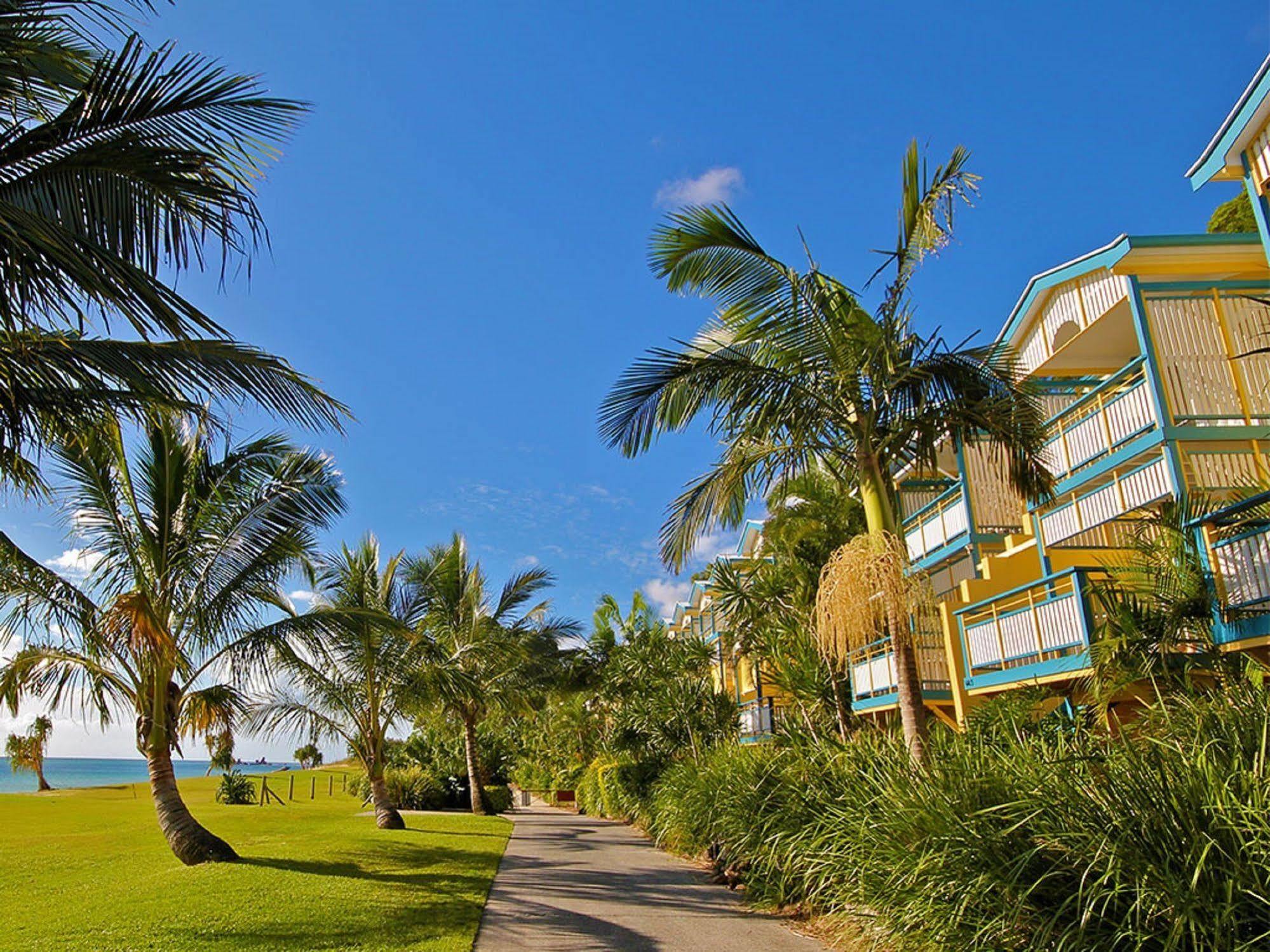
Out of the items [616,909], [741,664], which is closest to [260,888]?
[616,909]

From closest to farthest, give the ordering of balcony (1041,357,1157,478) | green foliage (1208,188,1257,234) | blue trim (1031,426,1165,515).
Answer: blue trim (1031,426,1165,515), balcony (1041,357,1157,478), green foliage (1208,188,1257,234)

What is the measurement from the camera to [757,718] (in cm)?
2484

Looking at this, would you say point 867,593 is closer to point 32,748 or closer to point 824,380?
point 824,380

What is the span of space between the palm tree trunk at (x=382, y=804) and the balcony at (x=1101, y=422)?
595 inches

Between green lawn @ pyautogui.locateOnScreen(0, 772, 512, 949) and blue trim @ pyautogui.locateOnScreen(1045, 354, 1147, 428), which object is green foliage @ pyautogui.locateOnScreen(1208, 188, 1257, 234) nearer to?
blue trim @ pyautogui.locateOnScreen(1045, 354, 1147, 428)

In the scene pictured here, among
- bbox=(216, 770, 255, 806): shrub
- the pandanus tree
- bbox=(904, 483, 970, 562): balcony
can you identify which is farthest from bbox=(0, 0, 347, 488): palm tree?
bbox=(216, 770, 255, 806): shrub

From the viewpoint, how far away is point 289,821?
22.2 m

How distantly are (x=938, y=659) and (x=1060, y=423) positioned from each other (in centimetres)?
445

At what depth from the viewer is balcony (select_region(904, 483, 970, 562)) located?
16.7 m

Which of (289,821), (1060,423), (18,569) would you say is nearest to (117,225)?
(18,569)

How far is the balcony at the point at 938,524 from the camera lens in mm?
16703

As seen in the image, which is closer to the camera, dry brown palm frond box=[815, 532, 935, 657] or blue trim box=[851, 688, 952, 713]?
dry brown palm frond box=[815, 532, 935, 657]

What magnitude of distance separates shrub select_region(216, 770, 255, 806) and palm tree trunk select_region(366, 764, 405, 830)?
1626cm

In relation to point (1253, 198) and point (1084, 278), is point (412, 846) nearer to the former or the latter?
point (1084, 278)
